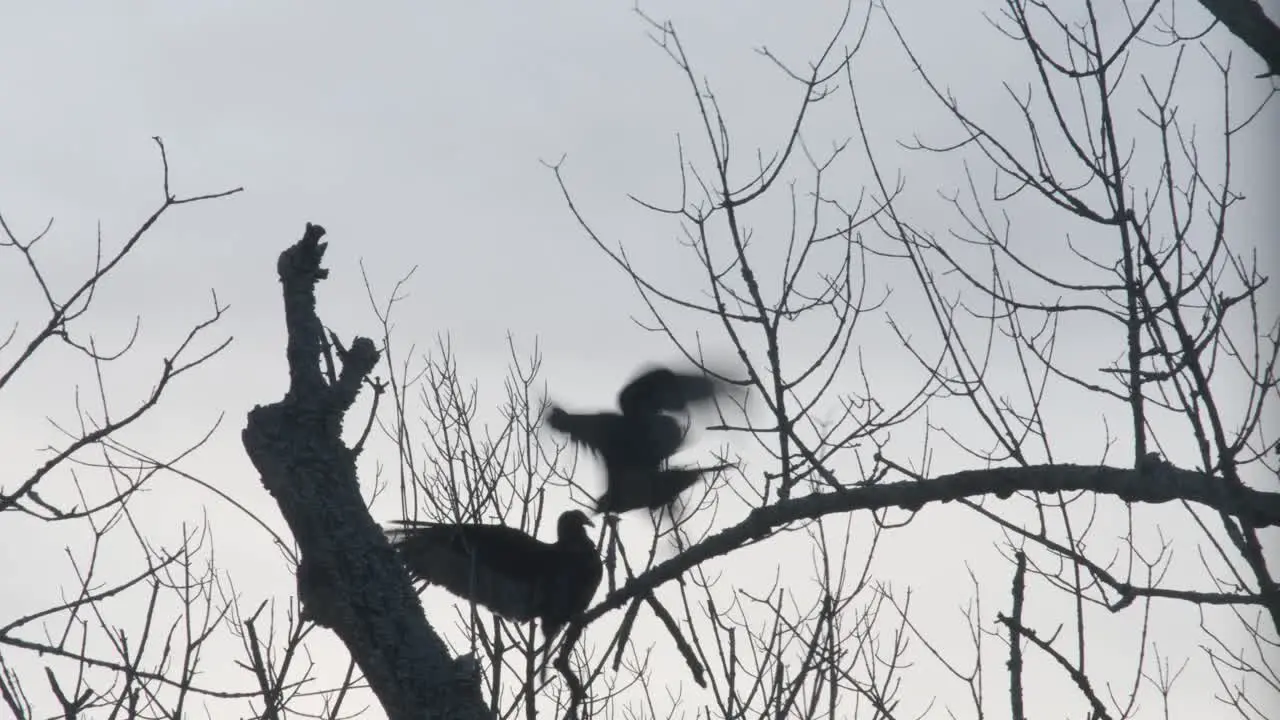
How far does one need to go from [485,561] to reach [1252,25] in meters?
3.22

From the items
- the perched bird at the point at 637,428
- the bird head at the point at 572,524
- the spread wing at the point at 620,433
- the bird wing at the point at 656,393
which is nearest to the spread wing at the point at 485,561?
the bird head at the point at 572,524

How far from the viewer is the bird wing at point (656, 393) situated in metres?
7.46

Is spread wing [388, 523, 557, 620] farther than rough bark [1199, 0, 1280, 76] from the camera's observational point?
Yes

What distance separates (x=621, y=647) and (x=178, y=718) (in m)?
1.08

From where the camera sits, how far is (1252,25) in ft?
8.46

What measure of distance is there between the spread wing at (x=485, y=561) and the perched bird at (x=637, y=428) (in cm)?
157

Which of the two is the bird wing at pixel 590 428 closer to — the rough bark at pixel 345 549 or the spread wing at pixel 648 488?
the spread wing at pixel 648 488

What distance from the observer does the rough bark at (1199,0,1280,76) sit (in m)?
2.58

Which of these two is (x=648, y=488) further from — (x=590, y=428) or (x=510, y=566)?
(x=510, y=566)

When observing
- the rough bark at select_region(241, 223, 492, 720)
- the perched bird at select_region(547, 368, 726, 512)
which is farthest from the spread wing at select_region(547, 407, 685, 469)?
the rough bark at select_region(241, 223, 492, 720)

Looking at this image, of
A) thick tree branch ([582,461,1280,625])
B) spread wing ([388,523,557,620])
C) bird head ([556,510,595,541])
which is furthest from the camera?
bird head ([556,510,595,541])

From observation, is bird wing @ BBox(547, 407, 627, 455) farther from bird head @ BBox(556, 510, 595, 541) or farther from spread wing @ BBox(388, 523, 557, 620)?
spread wing @ BBox(388, 523, 557, 620)

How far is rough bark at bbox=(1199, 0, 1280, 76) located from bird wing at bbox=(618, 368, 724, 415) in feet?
16.3

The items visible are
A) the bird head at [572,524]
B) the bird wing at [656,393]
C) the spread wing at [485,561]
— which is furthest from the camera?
the bird wing at [656,393]
